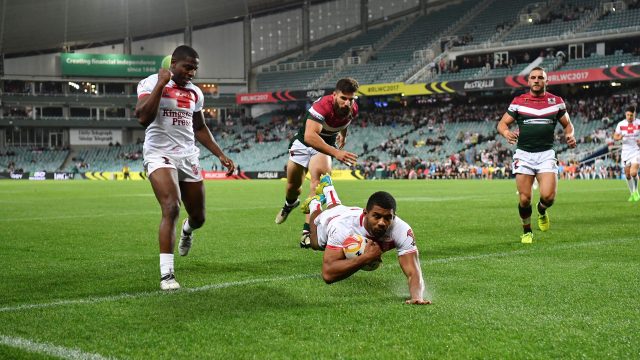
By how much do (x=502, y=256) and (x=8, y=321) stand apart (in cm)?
573

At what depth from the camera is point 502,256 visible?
8828mm

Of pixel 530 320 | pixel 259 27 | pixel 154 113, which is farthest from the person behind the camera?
pixel 259 27

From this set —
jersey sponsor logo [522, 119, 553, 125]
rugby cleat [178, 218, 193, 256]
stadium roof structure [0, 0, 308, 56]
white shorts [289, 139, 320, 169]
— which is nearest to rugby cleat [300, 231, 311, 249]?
white shorts [289, 139, 320, 169]

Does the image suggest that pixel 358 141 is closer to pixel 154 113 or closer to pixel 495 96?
pixel 495 96

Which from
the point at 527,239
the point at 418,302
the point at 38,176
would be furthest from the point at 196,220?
the point at 38,176

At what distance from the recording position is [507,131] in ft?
35.8

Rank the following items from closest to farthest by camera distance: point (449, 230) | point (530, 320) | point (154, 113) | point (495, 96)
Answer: point (530, 320) → point (154, 113) → point (449, 230) → point (495, 96)

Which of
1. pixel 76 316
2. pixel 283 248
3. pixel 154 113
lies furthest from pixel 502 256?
pixel 76 316

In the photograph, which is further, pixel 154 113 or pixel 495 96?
pixel 495 96

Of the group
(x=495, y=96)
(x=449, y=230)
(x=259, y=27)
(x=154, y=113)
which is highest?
(x=259, y=27)

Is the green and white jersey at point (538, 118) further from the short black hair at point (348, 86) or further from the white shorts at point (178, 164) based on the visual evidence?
the white shorts at point (178, 164)

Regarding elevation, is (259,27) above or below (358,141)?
above

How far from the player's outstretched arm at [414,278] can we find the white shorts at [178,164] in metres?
2.54

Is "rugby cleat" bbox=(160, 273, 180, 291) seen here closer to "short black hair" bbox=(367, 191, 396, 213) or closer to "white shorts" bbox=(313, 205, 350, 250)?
"white shorts" bbox=(313, 205, 350, 250)
